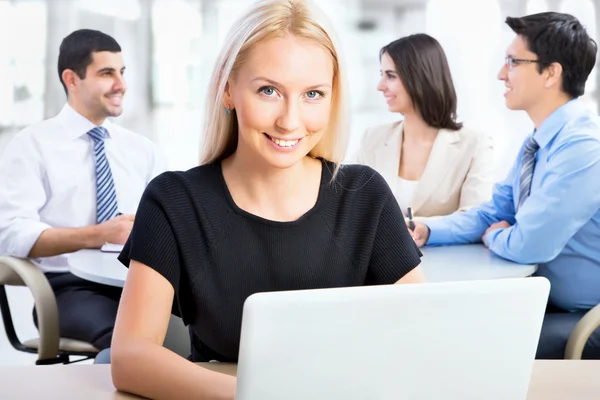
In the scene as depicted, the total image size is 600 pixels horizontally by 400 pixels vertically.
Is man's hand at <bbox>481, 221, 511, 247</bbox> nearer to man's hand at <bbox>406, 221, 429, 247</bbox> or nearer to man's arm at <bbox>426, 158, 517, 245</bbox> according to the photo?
man's arm at <bbox>426, 158, 517, 245</bbox>

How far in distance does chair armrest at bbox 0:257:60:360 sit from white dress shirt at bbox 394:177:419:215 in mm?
1553

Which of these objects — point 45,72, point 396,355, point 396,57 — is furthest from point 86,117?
point 396,355

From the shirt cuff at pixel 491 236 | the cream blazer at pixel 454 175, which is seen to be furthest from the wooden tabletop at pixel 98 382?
the cream blazer at pixel 454 175

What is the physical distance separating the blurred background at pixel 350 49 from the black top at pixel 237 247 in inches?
154

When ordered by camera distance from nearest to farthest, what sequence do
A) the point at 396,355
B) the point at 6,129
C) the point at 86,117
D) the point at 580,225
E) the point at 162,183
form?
the point at 396,355 < the point at 162,183 < the point at 580,225 < the point at 86,117 < the point at 6,129

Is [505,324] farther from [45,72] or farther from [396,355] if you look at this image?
[45,72]

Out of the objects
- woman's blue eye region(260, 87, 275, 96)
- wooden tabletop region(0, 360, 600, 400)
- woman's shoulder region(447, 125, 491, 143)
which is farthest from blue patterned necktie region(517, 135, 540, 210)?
woman's blue eye region(260, 87, 275, 96)

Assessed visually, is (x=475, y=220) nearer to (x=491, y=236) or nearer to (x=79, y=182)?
(x=491, y=236)

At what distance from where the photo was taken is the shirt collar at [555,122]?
9.00 ft

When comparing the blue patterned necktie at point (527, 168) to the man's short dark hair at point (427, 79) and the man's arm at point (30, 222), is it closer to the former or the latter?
the man's short dark hair at point (427, 79)

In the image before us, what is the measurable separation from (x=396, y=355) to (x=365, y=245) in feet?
2.12

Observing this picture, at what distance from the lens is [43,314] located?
2734 mm

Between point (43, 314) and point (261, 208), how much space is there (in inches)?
58.5

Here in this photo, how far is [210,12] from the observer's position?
17.7 ft
